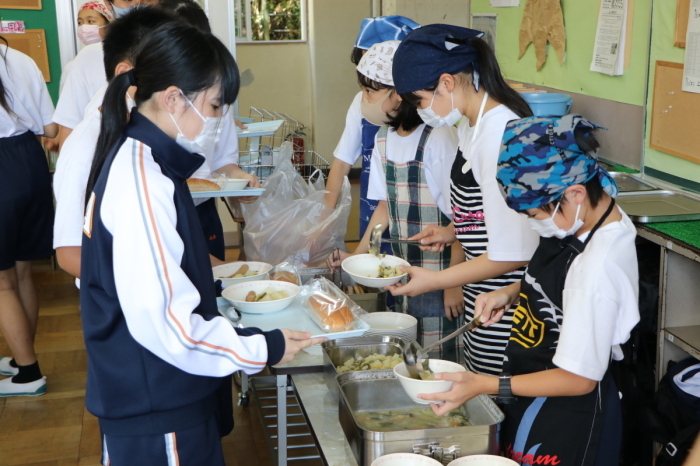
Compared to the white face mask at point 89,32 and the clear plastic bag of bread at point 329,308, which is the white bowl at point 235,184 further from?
the white face mask at point 89,32

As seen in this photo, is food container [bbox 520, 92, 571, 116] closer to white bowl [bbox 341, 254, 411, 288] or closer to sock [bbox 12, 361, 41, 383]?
white bowl [bbox 341, 254, 411, 288]

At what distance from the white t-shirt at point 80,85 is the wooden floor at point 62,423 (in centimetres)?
119

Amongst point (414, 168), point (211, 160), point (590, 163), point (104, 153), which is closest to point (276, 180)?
point (211, 160)

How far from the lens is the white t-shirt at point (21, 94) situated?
9.35 feet

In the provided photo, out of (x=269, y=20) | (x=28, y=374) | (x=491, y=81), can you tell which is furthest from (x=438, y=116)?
(x=269, y=20)

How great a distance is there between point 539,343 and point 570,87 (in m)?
2.15

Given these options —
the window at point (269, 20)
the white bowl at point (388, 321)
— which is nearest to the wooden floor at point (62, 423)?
the white bowl at point (388, 321)

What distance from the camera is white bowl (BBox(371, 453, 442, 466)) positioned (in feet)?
3.92

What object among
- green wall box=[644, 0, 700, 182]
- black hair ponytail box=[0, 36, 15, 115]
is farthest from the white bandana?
black hair ponytail box=[0, 36, 15, 115]

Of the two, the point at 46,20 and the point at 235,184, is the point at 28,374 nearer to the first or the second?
the point at 235,184

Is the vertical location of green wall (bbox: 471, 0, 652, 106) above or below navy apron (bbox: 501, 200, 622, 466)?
above

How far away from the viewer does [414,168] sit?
6.86 feet

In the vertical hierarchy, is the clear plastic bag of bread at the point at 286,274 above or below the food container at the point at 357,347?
above

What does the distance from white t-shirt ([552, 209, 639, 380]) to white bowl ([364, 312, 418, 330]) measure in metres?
0.69
